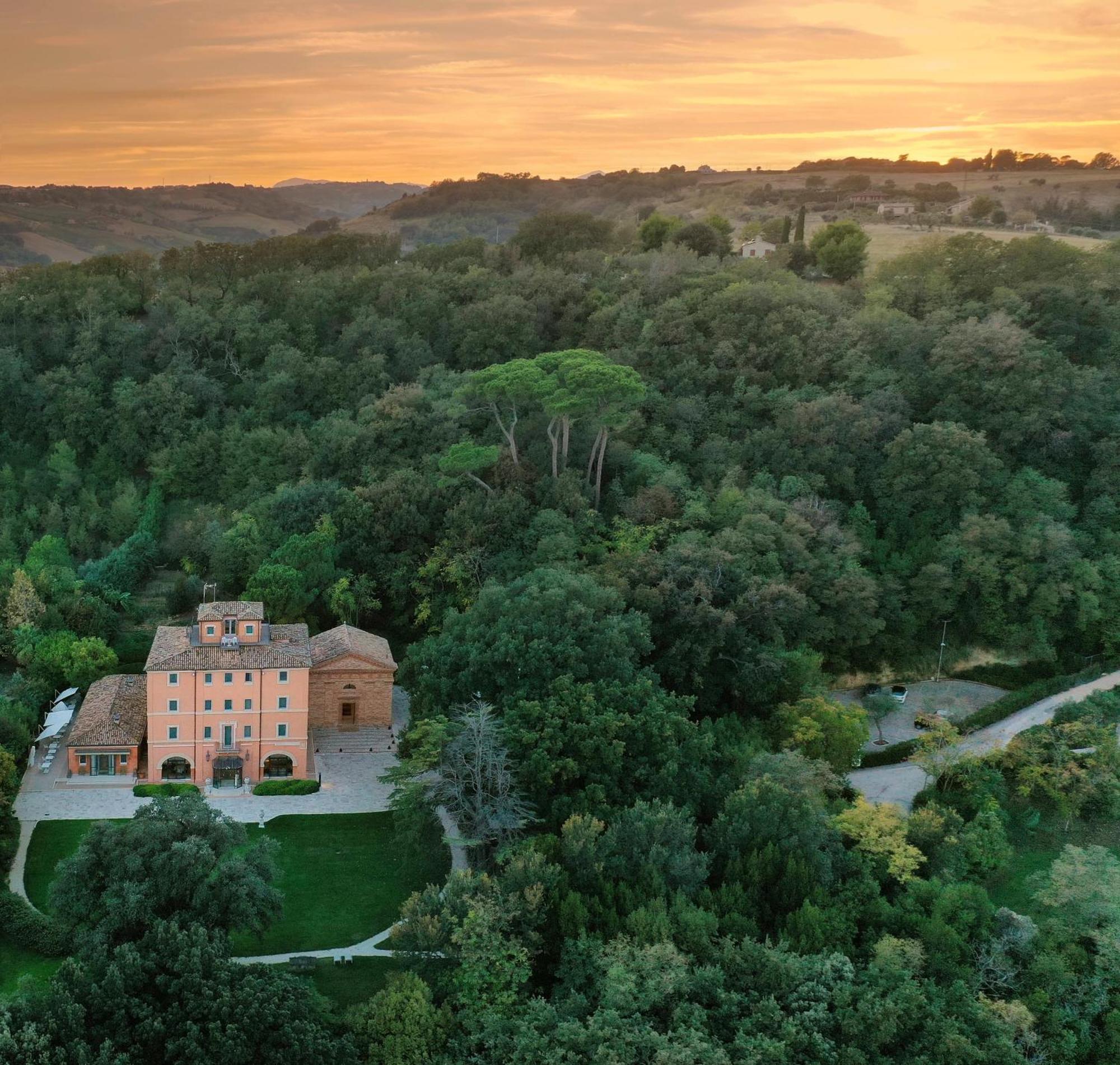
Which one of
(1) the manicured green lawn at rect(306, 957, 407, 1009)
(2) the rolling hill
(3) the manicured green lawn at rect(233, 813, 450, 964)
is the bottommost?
(1) the manicured green lawn at rect(306, 957, 407, 1009)

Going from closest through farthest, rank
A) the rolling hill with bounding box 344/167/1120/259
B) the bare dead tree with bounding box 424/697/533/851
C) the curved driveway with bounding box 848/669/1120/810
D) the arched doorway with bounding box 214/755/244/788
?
1. the bare dead tree with bounding box 424/697/533/851
2. the arched doorway with bounding box 214/755/244/788
3. the curved driveway with bounding box 848/669/1120/810
4. the rolling hill with bounding box 344/167/1120/259

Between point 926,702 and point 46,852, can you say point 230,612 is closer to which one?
point 46,852

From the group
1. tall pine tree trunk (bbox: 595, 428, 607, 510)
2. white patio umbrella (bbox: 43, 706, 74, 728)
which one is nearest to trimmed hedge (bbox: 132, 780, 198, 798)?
white patio umbrella (bbox: 43, 706, 74, 728)

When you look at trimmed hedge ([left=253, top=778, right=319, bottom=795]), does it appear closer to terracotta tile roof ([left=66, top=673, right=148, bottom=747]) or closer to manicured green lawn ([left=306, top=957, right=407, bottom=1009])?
terracotta tile roof ([left=66, top=673, right=148, bottom=747])

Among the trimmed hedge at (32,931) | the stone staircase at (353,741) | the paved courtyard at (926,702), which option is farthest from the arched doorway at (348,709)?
the paved courtyard at (926,702)

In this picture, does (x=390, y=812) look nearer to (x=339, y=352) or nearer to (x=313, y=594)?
(x=313, y=594)

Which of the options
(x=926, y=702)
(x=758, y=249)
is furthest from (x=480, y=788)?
(x=758, y=249)
